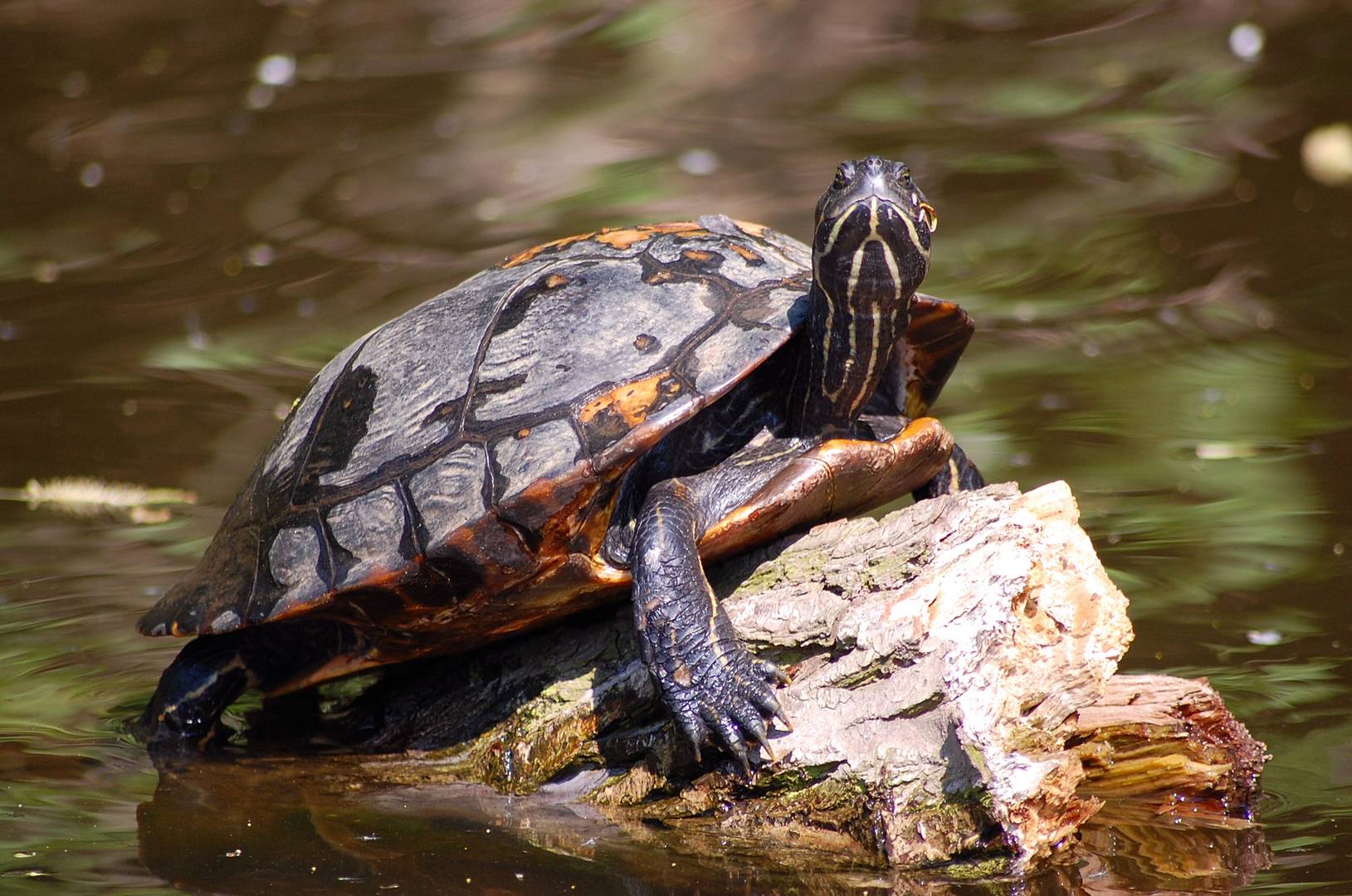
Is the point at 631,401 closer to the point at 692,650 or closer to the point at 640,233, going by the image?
the point at 692,650

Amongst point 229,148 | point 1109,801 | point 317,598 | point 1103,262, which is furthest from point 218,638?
point 229,148

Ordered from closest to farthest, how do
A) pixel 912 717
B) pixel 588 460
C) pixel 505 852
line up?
pixel 912 717 < pixel 505 852 < pixel 588 460

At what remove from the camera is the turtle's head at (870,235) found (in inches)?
138

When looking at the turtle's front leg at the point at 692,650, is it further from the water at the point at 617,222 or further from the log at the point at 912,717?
the water at the point at 617,222

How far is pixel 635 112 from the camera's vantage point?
10.2m

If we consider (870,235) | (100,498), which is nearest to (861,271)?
(870,235)

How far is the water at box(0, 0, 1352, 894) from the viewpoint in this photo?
330 cm

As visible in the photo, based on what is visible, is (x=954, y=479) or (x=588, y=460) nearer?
(x=588, y=460)

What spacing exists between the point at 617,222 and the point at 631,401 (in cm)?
515

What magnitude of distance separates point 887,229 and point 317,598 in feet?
5.96

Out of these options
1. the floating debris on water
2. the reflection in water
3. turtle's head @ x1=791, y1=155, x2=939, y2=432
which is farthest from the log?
the floating debris on water

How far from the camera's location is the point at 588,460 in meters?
3.35

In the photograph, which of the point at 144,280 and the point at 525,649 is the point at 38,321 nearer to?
the point at 144,280

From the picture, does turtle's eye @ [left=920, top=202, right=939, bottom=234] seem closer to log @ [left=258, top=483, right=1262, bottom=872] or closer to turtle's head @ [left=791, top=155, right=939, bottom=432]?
turtle's head @ [left=791, top=155, right=939, bottom=432]
